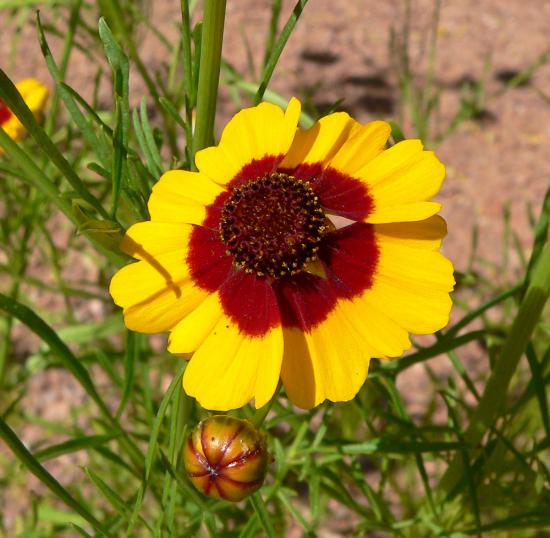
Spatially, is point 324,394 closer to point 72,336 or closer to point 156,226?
point 156,226

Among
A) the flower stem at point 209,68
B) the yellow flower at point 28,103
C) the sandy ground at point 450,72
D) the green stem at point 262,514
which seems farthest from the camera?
the sandy ground at point 450,72

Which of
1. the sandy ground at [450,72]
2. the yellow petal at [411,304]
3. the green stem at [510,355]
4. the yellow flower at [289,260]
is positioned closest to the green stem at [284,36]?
the yellow flower at [289,260]

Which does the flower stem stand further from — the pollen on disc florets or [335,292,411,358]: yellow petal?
[335,292,411,358]: yellow petal

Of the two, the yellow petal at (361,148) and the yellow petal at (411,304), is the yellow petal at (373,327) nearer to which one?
the yellow petal at (411,304)

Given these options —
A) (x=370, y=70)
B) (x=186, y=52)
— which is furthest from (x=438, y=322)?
(x=370, y=70)

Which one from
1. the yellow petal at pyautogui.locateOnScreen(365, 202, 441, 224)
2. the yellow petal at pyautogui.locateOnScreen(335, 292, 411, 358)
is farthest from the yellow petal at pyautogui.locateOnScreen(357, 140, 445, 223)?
the yellow petal at pyautogui.locateOnScreen(335, 292, 411, 358)
